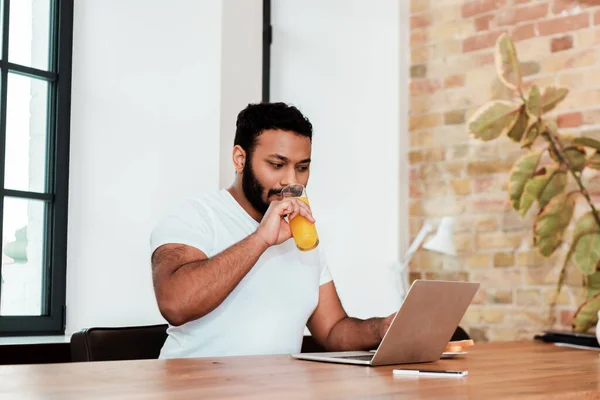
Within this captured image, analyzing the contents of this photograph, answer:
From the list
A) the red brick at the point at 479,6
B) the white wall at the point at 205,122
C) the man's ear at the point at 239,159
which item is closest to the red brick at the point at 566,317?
the white wall at the point at 205,122

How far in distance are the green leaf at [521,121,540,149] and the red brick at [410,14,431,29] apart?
932 mm

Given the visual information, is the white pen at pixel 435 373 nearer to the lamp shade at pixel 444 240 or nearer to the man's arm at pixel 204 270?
the man's arm at pixel 204 270

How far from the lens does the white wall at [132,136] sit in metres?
3.29

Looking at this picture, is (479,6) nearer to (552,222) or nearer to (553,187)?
(553,187)

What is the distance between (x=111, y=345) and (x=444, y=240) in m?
1.90

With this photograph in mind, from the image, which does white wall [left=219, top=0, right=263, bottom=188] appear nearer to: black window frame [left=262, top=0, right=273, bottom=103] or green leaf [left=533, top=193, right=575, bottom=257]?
black window frame [left=262, top=0, right=273, bottom=103]

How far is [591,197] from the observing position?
135 inches

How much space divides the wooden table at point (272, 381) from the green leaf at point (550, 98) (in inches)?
63.2

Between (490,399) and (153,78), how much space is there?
253cm

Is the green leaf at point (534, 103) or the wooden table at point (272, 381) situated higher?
the green leaf at point (534, 103)

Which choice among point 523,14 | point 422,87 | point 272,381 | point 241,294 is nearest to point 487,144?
point 422,87

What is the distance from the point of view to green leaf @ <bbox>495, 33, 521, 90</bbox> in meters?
3.26

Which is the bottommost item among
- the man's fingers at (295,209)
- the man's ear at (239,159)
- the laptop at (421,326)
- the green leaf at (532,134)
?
the laptop at (421,326)

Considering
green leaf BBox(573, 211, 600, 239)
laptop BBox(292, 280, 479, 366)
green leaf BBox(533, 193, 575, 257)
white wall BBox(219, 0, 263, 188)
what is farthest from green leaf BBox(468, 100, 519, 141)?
laptop BBox(292, 280, 479, 366)
